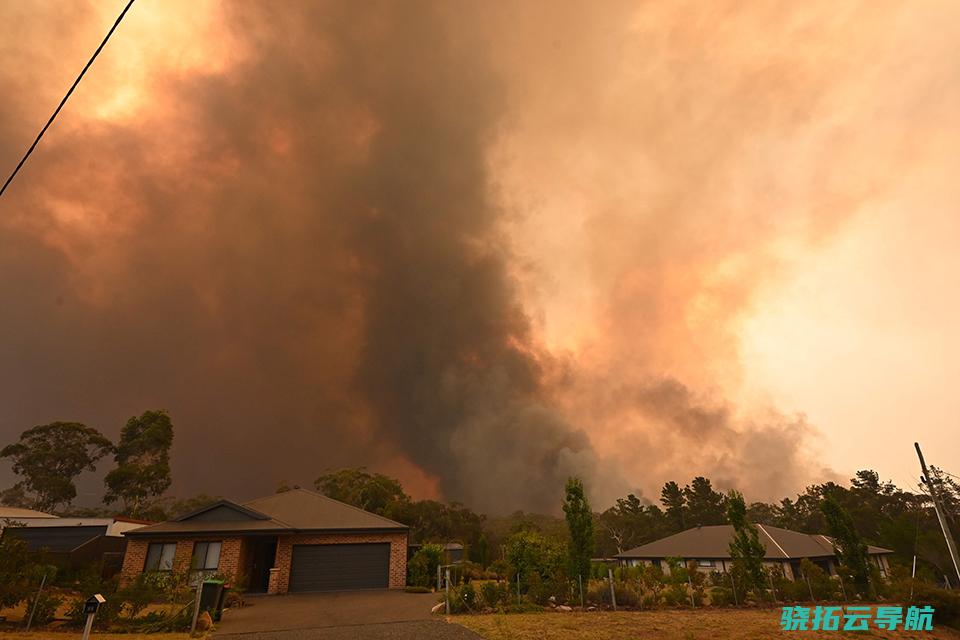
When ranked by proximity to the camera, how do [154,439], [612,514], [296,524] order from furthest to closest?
[612,514] → [154,439] → [296,524]

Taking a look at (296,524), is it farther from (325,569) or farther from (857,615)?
(857,615)

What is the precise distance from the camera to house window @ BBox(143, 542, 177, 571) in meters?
25.7

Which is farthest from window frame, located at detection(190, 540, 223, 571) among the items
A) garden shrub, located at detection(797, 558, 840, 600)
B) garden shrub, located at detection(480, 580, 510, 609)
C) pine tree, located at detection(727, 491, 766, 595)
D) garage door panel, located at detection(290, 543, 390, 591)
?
garden shrub, located at detection(797, 558, 840, 600)

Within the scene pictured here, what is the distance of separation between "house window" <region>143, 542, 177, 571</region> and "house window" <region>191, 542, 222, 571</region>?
1195mm

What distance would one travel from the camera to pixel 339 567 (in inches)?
1098

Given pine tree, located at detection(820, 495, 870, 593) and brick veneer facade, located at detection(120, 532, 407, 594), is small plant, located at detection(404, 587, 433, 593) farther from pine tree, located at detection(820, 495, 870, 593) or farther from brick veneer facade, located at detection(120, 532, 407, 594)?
pine tree, located at detection(820, 495, 870, 593)

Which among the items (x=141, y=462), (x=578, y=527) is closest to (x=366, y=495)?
(x=141, y=462)

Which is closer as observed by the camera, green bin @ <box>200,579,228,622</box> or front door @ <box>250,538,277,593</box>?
green bin @ <box>200,579,228,622</box>

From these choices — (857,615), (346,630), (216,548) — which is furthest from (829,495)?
(216,548)

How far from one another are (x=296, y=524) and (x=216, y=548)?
4287 millimetres

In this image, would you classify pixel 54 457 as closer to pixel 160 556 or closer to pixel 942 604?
pixel 160 556

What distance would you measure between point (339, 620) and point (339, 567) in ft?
40.5

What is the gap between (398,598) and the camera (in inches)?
896

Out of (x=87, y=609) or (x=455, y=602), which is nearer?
(x=87, y=609)
